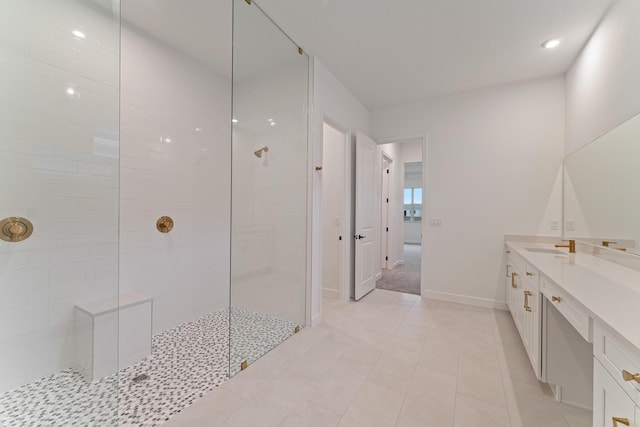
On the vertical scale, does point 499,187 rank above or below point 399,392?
above

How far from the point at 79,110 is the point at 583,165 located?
14.0ft

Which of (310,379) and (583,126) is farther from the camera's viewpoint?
(583,126)

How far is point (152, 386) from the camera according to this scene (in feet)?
5.95

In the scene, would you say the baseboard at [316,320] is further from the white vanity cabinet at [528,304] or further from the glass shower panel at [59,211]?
the white vanity cabinet at [528,304]

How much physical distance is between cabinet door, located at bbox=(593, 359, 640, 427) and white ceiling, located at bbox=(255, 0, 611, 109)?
2.41m

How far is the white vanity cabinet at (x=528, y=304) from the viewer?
183 centimetres

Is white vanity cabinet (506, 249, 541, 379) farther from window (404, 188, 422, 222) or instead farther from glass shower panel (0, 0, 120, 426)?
window (404, 188, 422, 222)

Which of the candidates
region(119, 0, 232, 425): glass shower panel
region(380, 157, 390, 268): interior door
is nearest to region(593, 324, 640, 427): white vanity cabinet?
region(119, 0, 232, 425): glass shower panel

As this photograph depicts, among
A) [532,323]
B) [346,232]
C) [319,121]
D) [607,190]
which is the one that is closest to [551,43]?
[607,190]

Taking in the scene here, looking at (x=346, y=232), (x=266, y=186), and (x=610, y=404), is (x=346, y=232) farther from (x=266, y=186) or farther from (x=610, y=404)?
(x=610, y=404)

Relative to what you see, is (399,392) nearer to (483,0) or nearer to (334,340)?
(334,340)

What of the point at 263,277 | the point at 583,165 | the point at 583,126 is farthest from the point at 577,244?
the point at 263,277

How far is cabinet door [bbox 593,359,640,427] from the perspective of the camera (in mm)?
857

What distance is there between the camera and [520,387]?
184 cm
